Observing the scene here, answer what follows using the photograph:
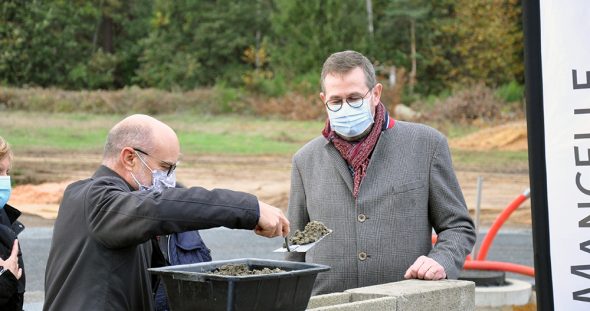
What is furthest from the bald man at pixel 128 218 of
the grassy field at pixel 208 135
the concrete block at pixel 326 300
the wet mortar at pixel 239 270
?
the grassy field at pixel 208 135

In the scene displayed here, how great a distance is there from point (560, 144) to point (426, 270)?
1249 mm

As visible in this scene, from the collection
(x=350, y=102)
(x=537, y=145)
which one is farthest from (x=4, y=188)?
(x=537, y=145)

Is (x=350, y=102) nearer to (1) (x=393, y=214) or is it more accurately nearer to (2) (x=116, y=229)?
(1) (x=393, y=214)

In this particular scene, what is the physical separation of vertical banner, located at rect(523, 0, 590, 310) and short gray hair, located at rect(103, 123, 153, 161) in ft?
4.54

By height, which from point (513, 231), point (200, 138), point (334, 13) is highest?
point (334, 13)

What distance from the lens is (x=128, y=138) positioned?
3906 millimetres

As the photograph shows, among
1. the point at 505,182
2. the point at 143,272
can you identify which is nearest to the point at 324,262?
the point at 143,272

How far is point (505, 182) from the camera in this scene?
24.5 metres

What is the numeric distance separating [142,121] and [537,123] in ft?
4.72

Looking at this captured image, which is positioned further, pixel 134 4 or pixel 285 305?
pixel 134 4

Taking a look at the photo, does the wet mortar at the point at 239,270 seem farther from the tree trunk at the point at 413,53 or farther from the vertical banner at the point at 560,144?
the tree trunk at the point at 413,53

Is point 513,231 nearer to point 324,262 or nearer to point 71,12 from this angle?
point 71,12

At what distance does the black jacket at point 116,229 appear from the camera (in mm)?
3361

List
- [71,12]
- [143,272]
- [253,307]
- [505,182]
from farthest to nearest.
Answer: [71,12], [505,182], [143,272], [253,307]
